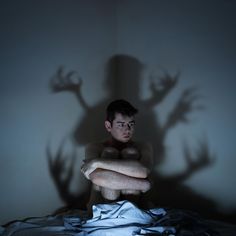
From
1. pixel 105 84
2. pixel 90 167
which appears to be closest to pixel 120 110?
pixel 90 167

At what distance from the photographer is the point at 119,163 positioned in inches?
65.1

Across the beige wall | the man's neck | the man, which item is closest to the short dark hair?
the man

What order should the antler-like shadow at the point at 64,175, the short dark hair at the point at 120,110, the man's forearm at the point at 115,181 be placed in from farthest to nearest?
the antler-like shadow at the point at 64,175 < the short dark hair at the point at 120,110 < the man's forearm at the point at 115,181

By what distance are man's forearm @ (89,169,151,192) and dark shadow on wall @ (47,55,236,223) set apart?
1.50ft

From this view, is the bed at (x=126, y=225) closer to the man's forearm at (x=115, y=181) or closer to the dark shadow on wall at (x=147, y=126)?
the man's forearm at (x=115, y=181)

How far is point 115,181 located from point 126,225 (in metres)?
0.21

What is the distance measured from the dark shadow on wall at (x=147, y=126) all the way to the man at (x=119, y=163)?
0.36 metres

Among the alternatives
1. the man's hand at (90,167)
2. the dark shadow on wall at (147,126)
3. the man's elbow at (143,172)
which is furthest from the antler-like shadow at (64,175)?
the man's elbow at (143,172)

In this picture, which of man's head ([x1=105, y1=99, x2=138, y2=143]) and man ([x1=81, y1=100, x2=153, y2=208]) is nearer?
man ([x1=81, y1=100, x2=153, y2=208])

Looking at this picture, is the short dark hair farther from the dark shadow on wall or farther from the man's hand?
the dark shadow on wall

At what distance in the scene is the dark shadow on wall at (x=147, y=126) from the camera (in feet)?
6.82

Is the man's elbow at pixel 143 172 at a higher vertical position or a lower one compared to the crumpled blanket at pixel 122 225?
higher

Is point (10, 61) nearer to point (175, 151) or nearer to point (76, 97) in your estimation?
point (76, 97)

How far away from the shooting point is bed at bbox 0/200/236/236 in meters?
1.47
